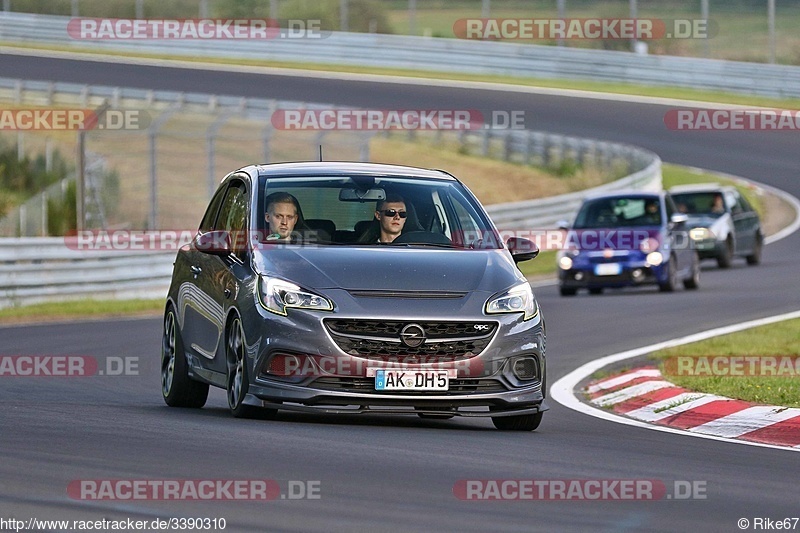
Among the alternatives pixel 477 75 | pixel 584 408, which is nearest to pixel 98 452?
pixel 584 408

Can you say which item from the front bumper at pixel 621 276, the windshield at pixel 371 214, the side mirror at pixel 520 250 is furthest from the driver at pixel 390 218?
the front bumper at pixel 621 276

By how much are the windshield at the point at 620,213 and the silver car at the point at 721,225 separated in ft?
9.76

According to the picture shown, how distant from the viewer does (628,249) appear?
2477 centimetres

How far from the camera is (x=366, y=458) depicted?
854 centimetres

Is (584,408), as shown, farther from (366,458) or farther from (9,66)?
(9,66)

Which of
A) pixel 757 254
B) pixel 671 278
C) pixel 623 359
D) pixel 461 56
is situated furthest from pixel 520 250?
pixel 461 56

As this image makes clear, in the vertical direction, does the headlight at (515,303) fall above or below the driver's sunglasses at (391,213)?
below

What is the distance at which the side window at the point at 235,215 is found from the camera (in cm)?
1092

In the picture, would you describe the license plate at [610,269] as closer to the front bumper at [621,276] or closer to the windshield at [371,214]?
the front bumper at [621,276]

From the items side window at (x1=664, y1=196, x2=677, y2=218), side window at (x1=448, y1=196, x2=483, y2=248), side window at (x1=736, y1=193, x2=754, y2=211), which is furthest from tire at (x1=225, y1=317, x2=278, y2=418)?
side window at (x1=736, y1=193, x2=754, y2=211)

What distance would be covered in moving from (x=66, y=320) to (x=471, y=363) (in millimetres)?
12132

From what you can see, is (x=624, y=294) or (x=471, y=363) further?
(x=624, y=294)

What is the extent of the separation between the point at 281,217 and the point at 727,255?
19.7 metres

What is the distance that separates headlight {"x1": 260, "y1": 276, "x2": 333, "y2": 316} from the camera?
32.5 feet
